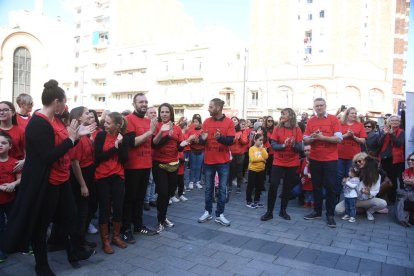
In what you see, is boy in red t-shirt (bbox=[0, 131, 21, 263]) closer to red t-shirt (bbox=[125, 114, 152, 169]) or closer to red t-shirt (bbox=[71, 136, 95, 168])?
red t-shirt (bbox=[71, 136, 95, 168])

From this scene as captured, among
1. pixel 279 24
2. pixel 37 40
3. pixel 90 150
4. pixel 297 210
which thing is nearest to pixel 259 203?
pixel 297 210

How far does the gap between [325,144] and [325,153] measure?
162 mm

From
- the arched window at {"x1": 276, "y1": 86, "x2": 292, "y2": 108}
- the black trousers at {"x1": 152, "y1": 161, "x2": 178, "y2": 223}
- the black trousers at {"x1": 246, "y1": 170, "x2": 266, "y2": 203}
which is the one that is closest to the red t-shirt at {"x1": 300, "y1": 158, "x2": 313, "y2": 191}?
the black trousers at {"x1": 246, "y1": 170, "x2": 266, "y2": 203}

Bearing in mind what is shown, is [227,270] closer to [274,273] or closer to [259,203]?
[274,273]

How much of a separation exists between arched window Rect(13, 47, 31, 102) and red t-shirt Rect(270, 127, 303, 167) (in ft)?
152

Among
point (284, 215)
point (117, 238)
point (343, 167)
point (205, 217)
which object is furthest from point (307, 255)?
point (343, 167)

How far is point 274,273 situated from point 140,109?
2.89 meters

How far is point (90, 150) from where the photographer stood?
15.3 feet

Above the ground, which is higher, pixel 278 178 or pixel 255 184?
pixel 278 178

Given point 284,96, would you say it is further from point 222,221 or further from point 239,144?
point 222,221

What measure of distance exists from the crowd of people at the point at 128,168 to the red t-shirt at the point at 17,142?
0.04ft

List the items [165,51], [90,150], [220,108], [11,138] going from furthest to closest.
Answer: [165,51] → [220,108] → [90,150] → [11,138]

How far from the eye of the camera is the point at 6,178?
4.13m

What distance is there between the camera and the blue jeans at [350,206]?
251 inches
